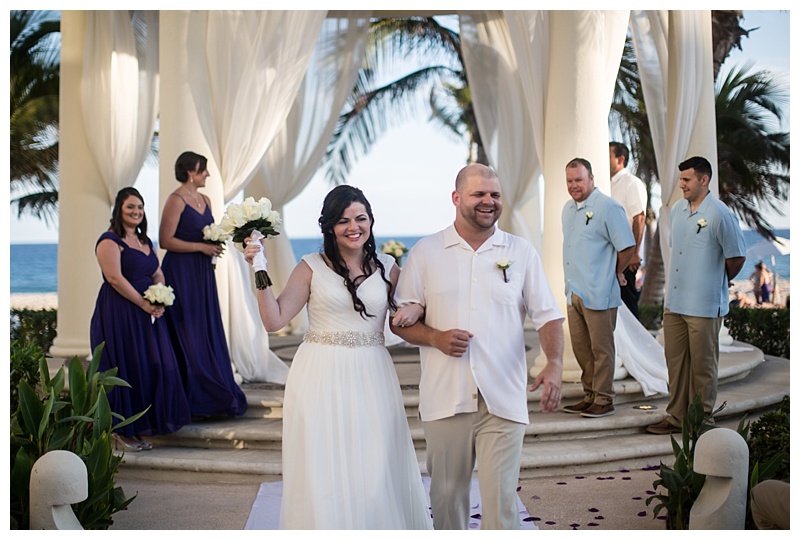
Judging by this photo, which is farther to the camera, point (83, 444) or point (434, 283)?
point (83, 444)

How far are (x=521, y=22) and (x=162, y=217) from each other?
11.3 ft

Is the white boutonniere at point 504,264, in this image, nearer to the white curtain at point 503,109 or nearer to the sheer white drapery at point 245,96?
the sheer white drapery at point 245,96

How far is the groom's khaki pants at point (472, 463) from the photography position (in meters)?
4.05

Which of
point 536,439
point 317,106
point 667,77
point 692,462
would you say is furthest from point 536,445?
point 317,106

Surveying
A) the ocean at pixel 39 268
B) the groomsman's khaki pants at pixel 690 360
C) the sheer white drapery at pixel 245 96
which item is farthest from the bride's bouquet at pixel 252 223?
the ocean at pixel 39 268

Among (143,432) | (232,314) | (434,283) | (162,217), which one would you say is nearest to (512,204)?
(232,314)

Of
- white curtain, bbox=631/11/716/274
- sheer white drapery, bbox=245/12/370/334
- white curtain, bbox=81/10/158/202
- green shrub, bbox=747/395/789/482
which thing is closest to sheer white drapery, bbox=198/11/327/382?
sheer white drapery, bbox=245/12/370/334

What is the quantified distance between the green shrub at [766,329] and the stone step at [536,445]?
5.56 meters

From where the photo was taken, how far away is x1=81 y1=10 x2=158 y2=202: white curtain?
9453 mm

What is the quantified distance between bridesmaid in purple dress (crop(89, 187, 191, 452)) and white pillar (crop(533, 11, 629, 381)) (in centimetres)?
321

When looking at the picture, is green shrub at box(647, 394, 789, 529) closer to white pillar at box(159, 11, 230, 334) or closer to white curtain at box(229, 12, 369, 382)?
white curtain at box(229, 12, 369, 382)

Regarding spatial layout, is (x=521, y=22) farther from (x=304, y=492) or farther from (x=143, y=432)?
(x=304, y=492)

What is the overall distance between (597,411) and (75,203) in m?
5.79
